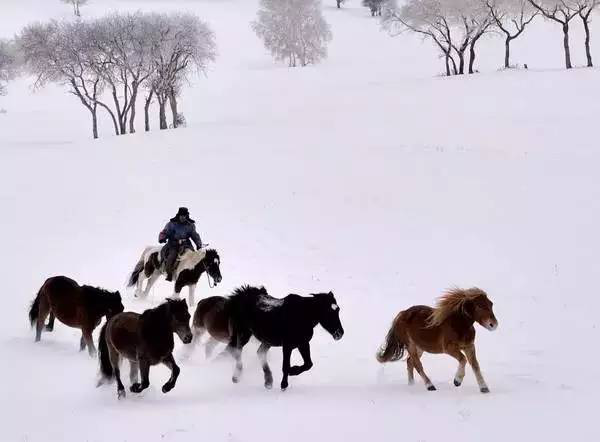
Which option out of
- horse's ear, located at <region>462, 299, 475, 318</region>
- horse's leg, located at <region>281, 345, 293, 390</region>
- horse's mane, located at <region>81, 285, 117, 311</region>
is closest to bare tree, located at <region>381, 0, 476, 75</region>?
horse's mane, located at <region>81, 285, 117, 311</region>

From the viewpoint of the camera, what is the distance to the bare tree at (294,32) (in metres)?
76.7

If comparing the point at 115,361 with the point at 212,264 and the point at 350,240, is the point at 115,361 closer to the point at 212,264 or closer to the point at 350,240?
the point at 212,264

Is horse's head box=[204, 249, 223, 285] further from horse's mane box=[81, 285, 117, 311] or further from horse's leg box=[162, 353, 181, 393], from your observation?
horse's leg box=[162, 353, 181, 393]

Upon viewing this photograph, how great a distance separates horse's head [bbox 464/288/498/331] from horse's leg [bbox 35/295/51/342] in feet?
21.7

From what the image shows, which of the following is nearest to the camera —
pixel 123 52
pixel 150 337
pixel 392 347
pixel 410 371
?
pixel 150 337

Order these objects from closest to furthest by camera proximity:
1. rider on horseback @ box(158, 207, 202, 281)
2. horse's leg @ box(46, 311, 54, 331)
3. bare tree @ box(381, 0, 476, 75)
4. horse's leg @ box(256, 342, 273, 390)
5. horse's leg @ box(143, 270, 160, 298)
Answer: horse's leg @ box(256, 342, 273, 390) → horse's leg @ box(46, 311, 54, 331) → rider on horseback @ box(158, 207, 202, 281) → horse's leg @ box(143, 270, 160, 298) → bare tree @ box(381, 0, 476, 75)

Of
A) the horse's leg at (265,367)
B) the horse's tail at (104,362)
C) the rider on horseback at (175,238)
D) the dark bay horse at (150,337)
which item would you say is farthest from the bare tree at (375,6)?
the dark bay horse at (150,337)

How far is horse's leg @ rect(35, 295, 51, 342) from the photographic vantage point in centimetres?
1042

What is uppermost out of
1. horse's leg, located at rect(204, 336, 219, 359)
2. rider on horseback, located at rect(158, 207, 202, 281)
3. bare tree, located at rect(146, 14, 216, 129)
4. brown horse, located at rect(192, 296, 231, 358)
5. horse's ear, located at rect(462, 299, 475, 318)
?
bare tree, located at rect(146, 14, 216, 129)

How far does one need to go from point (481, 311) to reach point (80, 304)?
586 cm

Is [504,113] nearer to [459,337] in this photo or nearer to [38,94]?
[459,337]

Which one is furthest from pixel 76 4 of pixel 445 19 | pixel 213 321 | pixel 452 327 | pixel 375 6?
pixel 452 327

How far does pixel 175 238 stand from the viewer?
1346cm

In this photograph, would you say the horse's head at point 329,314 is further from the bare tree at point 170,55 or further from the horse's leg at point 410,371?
the bare tree at point 170,55
